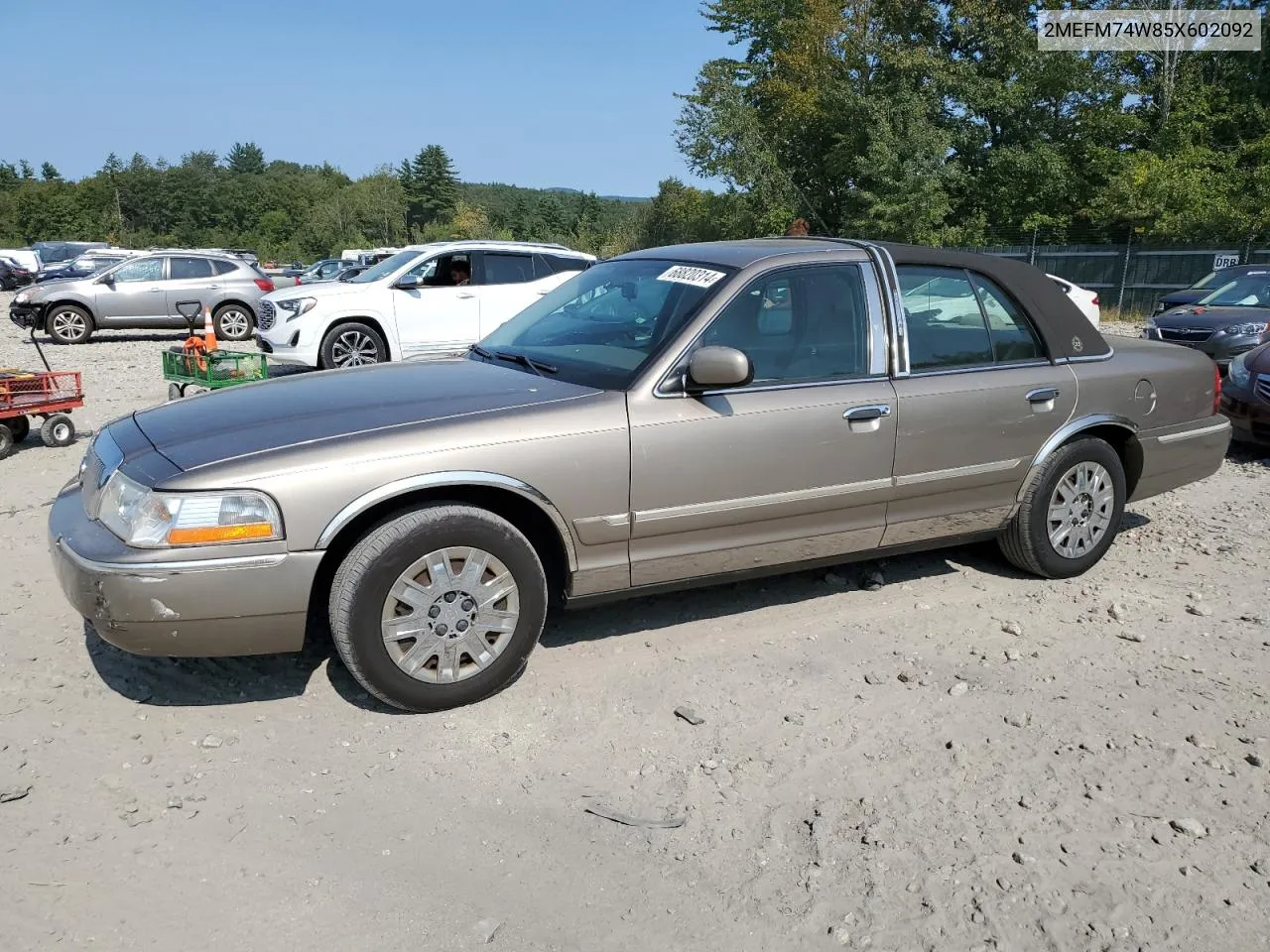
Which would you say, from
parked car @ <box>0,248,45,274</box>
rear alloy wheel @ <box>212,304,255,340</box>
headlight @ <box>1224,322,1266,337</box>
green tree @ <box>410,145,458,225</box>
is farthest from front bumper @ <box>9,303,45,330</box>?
green tree @ <box>410,145,458,225</box>

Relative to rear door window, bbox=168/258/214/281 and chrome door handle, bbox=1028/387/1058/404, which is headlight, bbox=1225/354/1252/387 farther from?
rear door window, bbox=168/258/214/281

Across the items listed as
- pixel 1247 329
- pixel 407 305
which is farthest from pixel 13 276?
pixel 1247 329

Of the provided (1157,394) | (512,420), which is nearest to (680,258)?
(512,420)

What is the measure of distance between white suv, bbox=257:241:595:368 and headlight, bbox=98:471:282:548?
8.08 metres

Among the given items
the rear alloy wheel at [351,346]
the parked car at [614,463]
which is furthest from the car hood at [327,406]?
the rear alloy wheel at [351,346]

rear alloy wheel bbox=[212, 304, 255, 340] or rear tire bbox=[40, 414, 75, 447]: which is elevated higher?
rear alloy wheel bbox=[212, 304, 255, 340]

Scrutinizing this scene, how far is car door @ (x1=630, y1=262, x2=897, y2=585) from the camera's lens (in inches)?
152

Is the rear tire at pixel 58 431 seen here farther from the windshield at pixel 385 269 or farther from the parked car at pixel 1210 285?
the parked car at pixel 1210 285

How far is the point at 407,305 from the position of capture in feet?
38.7

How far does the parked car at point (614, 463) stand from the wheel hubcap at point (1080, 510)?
0.04ft

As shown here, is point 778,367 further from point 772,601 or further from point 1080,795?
point 1080,795

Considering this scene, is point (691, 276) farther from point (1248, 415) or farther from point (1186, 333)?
point (1186, 333)

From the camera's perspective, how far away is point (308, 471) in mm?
3311

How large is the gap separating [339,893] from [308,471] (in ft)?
4.41
